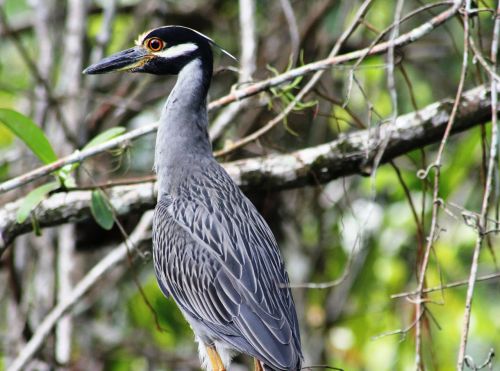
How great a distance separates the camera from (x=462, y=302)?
18.5ft

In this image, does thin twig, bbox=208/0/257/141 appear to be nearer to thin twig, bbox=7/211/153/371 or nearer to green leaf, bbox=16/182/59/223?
thin twig, bbox=7/211/153/371

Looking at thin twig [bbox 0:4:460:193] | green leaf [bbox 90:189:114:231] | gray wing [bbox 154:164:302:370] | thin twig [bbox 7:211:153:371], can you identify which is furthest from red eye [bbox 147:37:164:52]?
A: thin twig [bbox 7:211:153:371]

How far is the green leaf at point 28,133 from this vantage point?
369 cm

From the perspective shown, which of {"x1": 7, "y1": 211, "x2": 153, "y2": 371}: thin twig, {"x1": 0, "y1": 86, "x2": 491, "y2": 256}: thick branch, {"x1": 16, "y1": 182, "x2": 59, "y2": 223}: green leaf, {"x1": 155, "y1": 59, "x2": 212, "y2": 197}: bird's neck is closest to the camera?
{"x1": 16, "y1": 182, "x2": 59, "y2": 223}: green leaf

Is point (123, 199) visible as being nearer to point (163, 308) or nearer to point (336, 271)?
point (163, 308)

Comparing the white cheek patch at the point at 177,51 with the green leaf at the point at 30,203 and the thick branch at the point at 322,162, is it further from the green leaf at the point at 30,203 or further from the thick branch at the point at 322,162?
the green leaf at the point at 30,203

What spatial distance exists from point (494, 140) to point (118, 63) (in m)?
1.99

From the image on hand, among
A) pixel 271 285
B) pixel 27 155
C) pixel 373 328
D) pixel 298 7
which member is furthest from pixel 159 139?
pixel 298 7

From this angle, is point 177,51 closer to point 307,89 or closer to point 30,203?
point 307,89

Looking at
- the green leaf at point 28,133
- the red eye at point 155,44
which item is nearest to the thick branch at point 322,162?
the green leaf at point 28,133

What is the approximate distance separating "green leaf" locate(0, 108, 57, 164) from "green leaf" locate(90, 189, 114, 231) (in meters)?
0.26

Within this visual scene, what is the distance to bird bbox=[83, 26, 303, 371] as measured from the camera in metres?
3.67

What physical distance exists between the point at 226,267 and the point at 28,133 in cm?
106

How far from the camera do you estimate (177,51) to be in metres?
4.19
